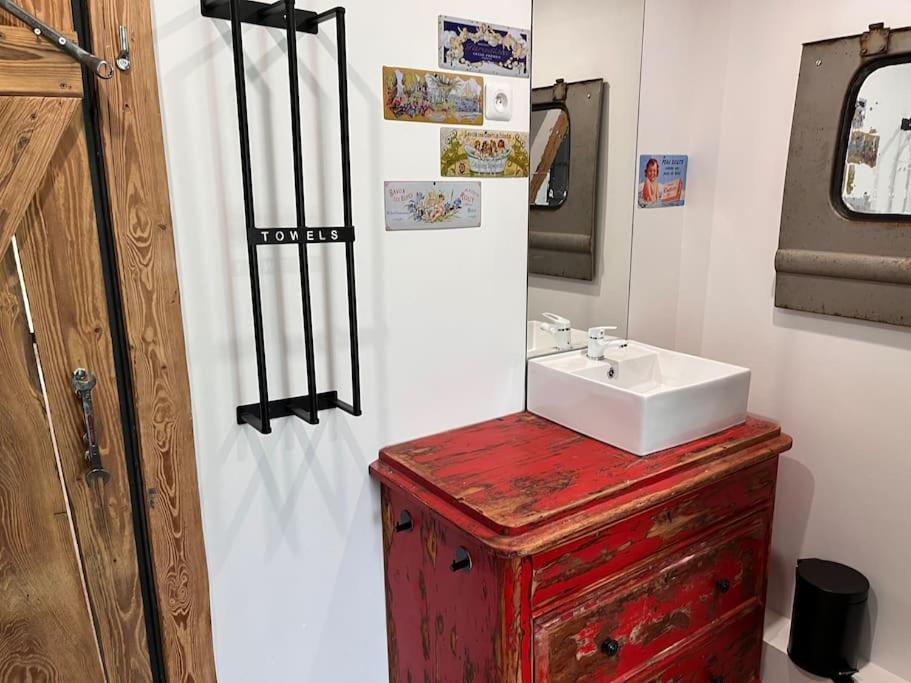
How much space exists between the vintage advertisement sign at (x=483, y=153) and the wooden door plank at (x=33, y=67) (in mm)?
788

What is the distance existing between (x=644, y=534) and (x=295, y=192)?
108cm

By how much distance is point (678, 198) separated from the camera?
2.30m

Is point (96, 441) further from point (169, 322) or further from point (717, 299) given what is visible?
point (717, 299)

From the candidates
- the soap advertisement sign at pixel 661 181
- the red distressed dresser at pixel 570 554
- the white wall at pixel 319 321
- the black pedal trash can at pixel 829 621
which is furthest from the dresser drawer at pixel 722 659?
the soap advertisement sign at pixel 661 181

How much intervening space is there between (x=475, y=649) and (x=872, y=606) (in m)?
1.35

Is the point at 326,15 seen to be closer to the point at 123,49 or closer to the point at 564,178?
the point at 123,49

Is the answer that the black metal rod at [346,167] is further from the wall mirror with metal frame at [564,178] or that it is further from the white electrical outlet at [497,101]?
the wall mirror with metal frame at [564,178]

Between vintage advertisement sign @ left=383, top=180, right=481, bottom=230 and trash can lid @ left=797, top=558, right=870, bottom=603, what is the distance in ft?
4.72

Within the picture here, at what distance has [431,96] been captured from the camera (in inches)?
63.2

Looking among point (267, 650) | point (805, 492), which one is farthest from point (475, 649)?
point (805, 492)

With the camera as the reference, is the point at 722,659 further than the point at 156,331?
Yes

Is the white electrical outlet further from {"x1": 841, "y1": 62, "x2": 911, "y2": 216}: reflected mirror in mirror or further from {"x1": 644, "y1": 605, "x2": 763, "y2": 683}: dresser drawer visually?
{"x1": 644, "y1": 605, "x2": 763, "y2": 683}: dresser drawer

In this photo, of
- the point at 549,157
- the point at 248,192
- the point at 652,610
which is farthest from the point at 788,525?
the point at 248,192

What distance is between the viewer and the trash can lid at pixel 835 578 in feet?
6.46
